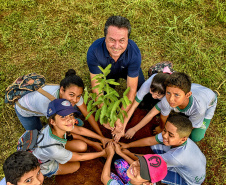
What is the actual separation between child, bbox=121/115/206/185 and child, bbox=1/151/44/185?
4.98 feet

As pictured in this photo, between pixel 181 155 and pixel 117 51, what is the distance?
1.51m

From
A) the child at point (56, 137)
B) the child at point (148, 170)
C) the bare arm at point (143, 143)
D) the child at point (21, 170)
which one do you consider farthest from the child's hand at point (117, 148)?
the child at point (21, 170)

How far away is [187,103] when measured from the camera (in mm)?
2764

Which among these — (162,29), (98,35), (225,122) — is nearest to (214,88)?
(225,122)

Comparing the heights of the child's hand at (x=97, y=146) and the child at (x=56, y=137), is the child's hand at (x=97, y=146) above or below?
below

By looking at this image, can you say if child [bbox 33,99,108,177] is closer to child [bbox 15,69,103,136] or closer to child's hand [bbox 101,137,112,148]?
child [bbox 15,69,103,136]

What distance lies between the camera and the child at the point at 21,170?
192 centimetres

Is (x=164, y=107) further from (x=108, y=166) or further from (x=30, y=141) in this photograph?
(x=30, y=141)

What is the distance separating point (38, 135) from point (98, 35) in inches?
105

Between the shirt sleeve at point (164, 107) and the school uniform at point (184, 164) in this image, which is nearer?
the school uniform at point (184, 164)

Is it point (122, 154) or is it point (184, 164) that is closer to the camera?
point (184, 164)

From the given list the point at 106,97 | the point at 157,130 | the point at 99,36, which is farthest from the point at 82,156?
the point at 99,36

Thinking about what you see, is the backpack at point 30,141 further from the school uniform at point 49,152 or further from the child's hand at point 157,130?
the child's hand at point 157,130

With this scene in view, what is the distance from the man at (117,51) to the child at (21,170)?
4.73ft
